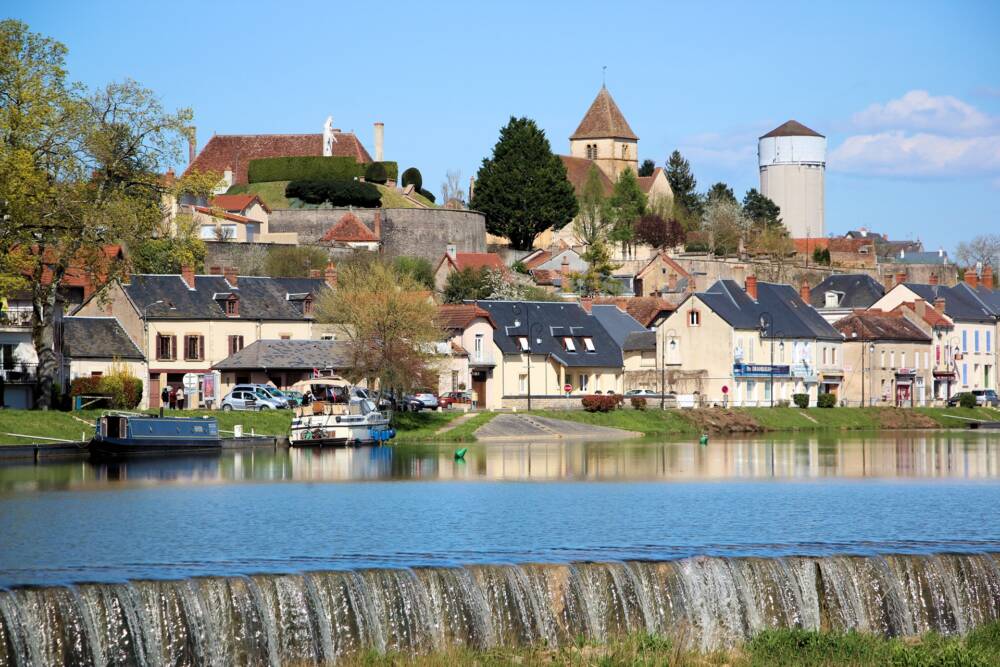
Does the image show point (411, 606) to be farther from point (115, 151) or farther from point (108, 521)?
point (115, 151)

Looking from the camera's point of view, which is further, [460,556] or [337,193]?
[337,193]

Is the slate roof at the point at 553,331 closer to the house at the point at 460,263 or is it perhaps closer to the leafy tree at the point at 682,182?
the house at the point at 460,263

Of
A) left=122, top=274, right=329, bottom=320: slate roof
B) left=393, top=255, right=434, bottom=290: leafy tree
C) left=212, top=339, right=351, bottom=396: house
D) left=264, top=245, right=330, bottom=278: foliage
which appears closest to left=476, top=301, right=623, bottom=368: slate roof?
left=122, top=274, right=329, bottom=320: slate roof

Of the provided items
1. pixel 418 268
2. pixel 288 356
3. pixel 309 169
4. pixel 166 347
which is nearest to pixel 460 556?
pixel 288 356

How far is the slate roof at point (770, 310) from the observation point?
9200 cm

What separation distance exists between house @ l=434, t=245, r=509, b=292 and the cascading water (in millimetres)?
87810

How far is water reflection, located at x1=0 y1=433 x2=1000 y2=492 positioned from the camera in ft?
163

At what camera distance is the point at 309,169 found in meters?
128

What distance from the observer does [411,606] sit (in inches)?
988

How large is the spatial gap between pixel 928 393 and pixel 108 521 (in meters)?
75.4

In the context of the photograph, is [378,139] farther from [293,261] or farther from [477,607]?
[477,607]

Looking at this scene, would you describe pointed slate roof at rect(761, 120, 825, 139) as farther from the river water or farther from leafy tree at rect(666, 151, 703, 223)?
the river water

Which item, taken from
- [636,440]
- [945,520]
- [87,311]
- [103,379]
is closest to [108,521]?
[945,520]

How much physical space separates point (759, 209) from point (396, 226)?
52.3 m
